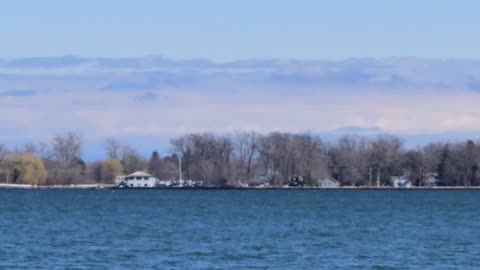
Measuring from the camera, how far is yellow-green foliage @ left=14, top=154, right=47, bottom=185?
169 m

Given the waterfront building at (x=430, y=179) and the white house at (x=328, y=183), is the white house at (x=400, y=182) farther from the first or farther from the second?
the white house at (x=328, y=183)

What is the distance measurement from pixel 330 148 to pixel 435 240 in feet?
427

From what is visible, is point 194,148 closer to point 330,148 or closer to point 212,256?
point 330,148

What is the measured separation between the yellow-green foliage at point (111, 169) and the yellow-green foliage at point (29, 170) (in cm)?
1484

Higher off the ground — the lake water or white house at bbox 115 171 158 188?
white house at bbox 115 171 158 188

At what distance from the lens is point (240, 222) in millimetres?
59938

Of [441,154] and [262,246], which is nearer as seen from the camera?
[262,246]

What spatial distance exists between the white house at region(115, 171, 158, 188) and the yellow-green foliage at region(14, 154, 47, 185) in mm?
14534

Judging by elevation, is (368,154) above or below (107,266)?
above

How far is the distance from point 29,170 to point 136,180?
2173 cm

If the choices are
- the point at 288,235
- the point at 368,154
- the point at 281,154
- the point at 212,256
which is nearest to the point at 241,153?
the point at 281,154

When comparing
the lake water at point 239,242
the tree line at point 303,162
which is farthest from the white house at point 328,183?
the lake water at point 239,242

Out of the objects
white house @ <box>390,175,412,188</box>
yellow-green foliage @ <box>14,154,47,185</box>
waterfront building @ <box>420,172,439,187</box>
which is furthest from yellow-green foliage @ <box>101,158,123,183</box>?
waterfront building @ <box>420,172,439,187</box>

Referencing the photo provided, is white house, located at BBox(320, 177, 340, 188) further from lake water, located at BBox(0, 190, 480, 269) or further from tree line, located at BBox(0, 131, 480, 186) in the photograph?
lake water, located at BBox(0, 190, 480, 269)
